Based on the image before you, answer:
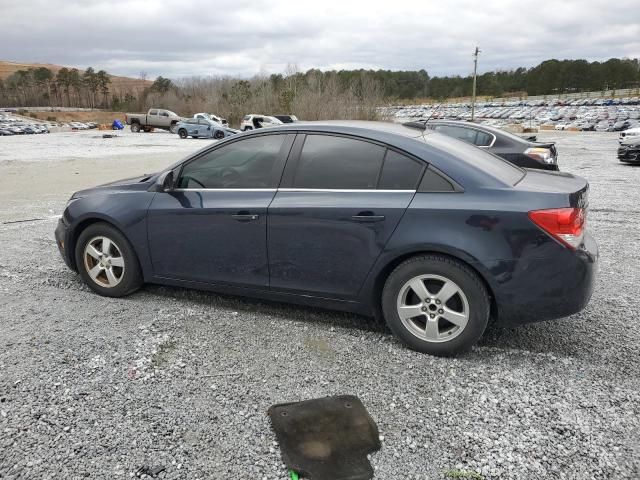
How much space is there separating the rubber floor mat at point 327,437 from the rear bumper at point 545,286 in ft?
3.98

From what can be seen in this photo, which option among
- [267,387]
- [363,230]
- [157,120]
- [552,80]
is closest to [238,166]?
[363,230]

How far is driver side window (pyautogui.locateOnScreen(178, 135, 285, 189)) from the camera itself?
408 cm

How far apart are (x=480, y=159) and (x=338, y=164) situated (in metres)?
1.08

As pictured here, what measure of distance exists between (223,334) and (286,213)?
1031 millimetres

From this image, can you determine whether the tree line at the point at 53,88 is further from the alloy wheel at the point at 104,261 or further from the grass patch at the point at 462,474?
the grass patch at the point at 462,474

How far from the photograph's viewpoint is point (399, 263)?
3.65 m

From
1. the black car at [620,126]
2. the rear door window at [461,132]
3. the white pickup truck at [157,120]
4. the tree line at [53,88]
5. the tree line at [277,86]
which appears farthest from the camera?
the tree line at [53,88]

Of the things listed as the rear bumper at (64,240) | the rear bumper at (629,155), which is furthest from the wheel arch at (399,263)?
the rear bumper at (629,155)

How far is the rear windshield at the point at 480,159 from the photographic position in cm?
371

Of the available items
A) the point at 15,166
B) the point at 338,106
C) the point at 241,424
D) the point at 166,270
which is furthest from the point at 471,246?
the point at 338,106

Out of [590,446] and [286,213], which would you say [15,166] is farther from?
[590,446]

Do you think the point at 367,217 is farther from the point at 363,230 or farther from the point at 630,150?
the point at 630,150

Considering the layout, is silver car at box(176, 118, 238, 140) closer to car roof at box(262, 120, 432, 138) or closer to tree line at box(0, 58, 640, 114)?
tree line at box(0, 58, 640, 114)

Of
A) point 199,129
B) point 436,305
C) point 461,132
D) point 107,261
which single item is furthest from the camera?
point 199,129
